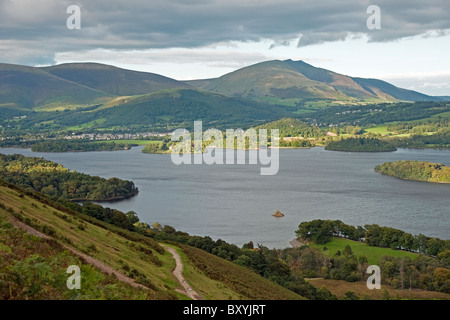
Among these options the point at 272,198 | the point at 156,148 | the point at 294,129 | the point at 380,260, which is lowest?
the point at 380,260

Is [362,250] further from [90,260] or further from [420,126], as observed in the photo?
[420,126]

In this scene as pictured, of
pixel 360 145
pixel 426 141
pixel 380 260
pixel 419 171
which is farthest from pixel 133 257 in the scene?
pixel 426 141

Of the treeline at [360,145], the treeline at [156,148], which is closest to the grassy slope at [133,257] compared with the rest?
the treeline at [156,148]

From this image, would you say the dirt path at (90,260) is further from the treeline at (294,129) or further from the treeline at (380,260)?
the treeline at (294,129)
